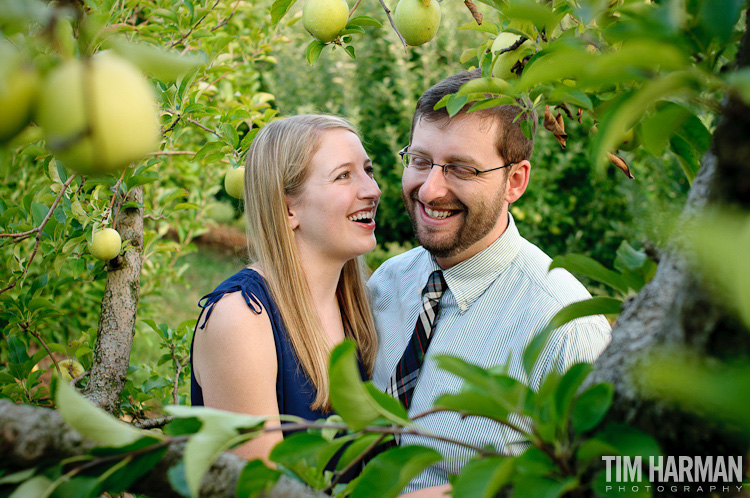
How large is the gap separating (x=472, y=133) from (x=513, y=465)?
1.63 meters

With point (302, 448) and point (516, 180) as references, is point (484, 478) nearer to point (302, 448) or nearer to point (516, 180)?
point (302, 448)

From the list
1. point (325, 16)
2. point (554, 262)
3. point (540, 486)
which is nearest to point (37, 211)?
point (325, 16)

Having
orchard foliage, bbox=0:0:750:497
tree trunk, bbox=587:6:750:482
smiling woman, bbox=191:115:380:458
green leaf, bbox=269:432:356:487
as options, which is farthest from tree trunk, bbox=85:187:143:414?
tree trunk, bbox=587:6:750:482

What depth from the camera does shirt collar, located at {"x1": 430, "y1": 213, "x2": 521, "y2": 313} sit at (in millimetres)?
1945

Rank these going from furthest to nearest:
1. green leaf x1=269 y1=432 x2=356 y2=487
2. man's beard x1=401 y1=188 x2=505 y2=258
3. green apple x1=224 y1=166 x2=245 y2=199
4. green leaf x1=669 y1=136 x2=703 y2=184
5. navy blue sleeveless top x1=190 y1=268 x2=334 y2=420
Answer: green apple x1=224 y1=166 x2=245 y2=199 < man's beard x1=401 y1=188 x2=505 y2=258 < navy blue sleeveless top x1=190 y1=268 x2=334 y2=420 < green leaf x1=669 y1=136 x2=703 y2=184 < green leaf x1=269 y1=432 x2=356 y2=487

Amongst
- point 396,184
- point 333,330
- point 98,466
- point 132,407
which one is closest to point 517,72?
point 98,466

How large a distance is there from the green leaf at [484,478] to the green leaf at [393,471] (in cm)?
5

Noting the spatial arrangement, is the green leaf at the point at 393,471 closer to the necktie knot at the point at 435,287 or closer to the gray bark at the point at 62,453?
the gray bark at the point at 62,453

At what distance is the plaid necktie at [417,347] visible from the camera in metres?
1.82

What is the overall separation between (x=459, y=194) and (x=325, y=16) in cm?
94

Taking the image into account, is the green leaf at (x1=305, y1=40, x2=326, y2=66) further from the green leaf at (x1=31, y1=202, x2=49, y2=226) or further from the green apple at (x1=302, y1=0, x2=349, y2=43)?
the green leaf at (x1=31, y1=202, x2=49, y2=226)

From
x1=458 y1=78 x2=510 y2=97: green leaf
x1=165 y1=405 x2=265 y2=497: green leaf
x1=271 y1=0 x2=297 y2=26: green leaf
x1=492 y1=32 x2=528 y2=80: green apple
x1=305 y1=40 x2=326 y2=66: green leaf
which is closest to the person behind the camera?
x1=165 y1=405 x2=265 y2=497: green leaf

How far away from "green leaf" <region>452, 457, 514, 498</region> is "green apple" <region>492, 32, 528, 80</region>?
0.82m

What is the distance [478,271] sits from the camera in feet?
6.55
